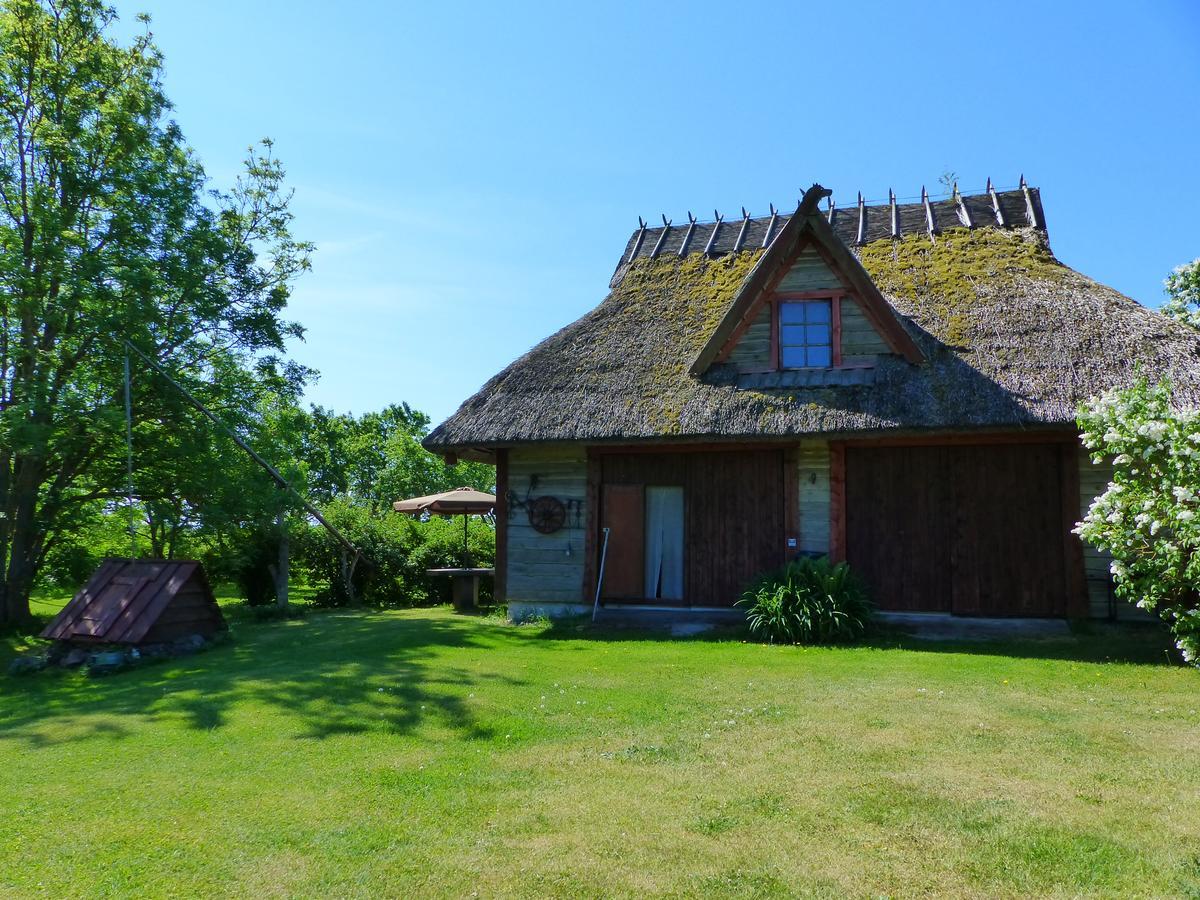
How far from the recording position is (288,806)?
4.93 metres

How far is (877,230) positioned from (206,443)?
1224 cm

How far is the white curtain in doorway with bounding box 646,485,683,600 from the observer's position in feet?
43.5

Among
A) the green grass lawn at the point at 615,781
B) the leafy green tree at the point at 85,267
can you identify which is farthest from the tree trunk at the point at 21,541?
the green grass lawn at the point at 615,781

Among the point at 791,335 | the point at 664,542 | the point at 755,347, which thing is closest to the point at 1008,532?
the point at 791,335

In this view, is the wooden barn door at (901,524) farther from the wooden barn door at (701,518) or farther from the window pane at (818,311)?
the window pane at (818,311)

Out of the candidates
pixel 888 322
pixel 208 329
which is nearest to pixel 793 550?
pixel 888 322

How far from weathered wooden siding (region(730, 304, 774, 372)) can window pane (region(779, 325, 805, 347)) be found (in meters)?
0.20

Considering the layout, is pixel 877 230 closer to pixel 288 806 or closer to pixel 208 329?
pixel 208 329

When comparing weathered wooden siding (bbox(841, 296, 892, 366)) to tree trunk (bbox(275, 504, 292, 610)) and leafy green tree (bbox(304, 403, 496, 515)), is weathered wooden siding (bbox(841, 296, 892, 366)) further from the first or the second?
leafy green tree (bbox(304, 403, 496, 515))

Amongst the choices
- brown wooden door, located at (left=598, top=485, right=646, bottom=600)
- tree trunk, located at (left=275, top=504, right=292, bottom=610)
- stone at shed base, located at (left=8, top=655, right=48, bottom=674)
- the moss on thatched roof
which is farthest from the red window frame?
stone at shed base, located at (left=8, top=655, right=48, bottom=674)

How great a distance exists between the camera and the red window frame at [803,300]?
12578mm

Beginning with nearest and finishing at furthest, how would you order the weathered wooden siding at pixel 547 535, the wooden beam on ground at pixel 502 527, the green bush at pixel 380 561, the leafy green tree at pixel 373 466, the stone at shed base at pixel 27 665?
the stone at shed base at pixel 27 665
the weathered wooden siding at pixel 547 535
the wooden beam on ground at pixel 502 527
the green bush at pixel 380 561
the leafy green tree at pixel 373 466

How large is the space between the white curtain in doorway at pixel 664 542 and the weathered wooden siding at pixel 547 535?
1000 mm

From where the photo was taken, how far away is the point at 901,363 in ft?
39.8
